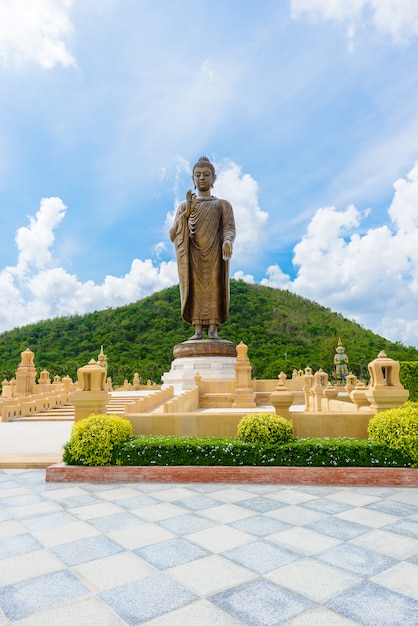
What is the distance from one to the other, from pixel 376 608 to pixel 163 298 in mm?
59880

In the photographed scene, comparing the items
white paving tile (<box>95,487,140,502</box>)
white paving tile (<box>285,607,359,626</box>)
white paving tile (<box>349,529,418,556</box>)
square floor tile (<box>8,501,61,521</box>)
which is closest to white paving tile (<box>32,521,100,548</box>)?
square floor tile (<box>8,501,61,521</box>)

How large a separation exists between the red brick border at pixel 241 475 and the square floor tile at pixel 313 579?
2.74 meters

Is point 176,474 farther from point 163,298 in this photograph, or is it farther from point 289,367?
point 163,298

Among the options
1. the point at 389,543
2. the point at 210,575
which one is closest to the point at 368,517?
the point at 389,543

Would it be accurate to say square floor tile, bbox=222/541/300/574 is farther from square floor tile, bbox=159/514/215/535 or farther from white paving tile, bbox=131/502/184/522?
white paving tile, bbox=131/502/184/522

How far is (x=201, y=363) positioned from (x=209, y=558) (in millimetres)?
14852

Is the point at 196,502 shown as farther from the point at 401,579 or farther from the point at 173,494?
the point at 401,579

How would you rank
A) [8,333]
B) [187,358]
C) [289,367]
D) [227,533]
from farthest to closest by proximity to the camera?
[8,333] < [289,367] < [187,358] < [227,533]

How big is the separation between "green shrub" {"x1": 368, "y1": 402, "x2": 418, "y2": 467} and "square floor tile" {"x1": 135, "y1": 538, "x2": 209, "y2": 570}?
3.92m

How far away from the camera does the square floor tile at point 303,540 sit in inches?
147

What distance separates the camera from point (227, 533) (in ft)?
13.5

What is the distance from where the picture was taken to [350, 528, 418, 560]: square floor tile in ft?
11.9

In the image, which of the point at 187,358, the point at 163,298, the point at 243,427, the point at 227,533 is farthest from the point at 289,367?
the point at 227,533

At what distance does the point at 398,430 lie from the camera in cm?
648
